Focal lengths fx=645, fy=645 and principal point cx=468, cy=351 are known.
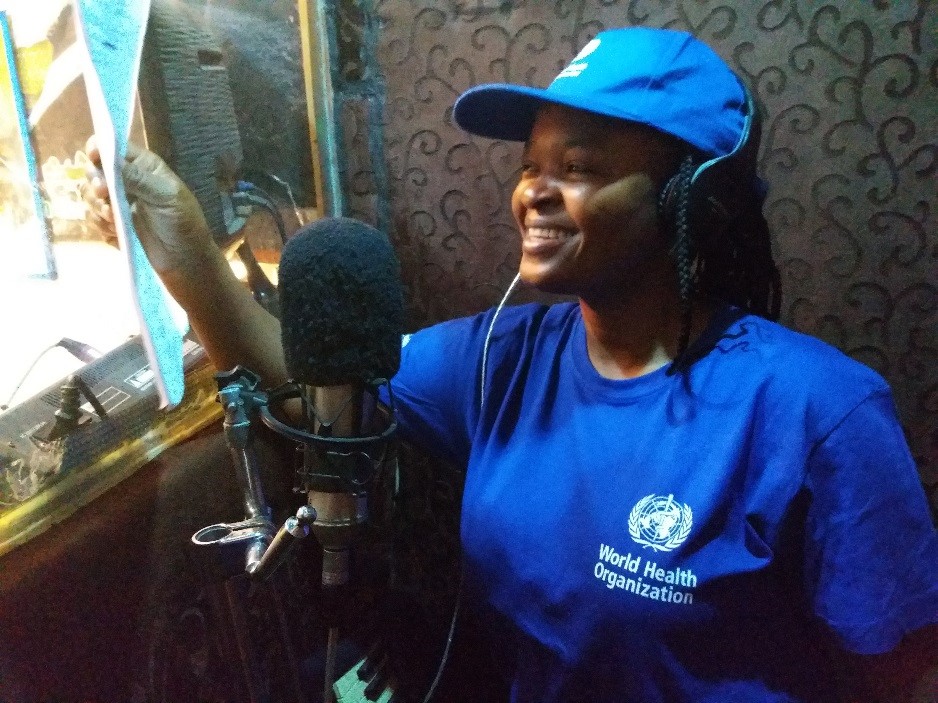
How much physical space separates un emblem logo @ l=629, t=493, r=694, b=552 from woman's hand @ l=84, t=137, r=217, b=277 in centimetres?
70

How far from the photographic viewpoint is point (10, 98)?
2.35 ft

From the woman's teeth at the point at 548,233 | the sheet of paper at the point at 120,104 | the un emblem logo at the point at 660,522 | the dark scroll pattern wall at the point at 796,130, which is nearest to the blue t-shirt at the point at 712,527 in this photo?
the un emblem logo at the point at 660,522

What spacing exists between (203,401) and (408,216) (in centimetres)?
62

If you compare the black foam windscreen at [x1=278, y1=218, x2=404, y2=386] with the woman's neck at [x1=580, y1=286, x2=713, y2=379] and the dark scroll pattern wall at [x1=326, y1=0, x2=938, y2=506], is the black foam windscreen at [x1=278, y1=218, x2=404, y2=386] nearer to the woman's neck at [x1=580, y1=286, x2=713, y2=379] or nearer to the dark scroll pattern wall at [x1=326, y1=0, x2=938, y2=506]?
the woman's neck at [x1=580, y1=286, x2=713, y2=379]

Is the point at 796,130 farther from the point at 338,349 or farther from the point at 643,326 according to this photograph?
the point at 338,349

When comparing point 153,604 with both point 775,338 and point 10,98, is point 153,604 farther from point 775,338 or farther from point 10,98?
point 775,338

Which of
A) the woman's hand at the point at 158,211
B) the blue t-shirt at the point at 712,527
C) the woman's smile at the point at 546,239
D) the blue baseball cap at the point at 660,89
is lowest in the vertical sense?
the blue t-shirt at the point at 712,527

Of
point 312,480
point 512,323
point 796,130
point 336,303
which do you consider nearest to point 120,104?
point 336,303

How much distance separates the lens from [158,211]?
→ 33.7 inches

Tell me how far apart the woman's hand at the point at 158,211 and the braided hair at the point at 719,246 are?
0.64 metres

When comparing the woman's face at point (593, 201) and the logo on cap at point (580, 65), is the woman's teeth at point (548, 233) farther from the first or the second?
the logo on cap at point (580, 65)

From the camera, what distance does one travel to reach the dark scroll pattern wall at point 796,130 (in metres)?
1.03

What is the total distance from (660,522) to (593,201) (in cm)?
42

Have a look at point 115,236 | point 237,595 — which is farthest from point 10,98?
point 237,595
